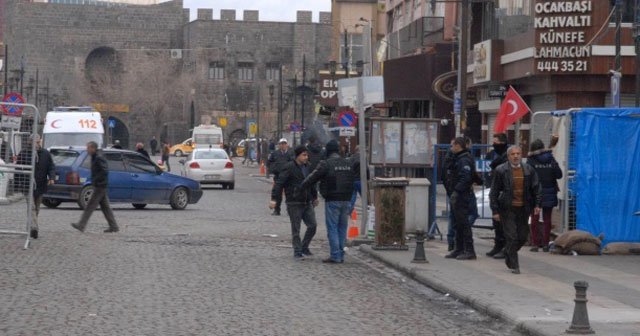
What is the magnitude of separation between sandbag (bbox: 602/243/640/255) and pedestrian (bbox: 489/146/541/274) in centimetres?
344

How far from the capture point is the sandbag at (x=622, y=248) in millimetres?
19281

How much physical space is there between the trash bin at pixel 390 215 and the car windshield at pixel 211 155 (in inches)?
954

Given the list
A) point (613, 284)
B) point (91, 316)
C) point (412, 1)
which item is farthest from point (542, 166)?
point (412, 1)

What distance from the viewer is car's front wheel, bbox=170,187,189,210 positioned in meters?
Result: 30.3

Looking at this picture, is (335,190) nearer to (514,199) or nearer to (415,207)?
Result: (514,199)

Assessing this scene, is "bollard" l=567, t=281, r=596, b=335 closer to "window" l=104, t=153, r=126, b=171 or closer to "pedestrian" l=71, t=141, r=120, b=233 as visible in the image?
"pedestrian" l=71, t=141, r=120, b=233

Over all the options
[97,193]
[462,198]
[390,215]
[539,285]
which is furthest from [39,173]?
[539,285]

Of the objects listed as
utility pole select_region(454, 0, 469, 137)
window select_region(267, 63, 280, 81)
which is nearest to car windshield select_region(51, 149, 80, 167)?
utility pole select_region(454, 0, 469, 137)

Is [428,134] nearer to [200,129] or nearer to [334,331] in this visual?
[334,331]

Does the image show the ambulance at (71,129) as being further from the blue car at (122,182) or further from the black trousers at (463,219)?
the black trousers at (463,219)

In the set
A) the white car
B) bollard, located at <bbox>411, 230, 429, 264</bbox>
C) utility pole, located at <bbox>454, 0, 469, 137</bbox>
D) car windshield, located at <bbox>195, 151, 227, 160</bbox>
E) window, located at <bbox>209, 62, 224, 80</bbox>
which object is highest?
window, located at <bbox>209, 62, 224, 80</bbox>

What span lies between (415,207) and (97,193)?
5.53m

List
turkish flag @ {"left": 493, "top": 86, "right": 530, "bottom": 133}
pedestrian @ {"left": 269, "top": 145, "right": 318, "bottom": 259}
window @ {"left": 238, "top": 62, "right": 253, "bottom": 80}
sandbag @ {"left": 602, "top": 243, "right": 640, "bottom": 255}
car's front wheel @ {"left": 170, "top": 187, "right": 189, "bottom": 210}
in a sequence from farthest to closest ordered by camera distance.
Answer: window @ {"left": 238, "top": 62, "right": 253, "bottom": 80}
car's front wheel @ {"left": 170, "top": 187, "right": 189, "bottom": 210}
turkish flag @ {"left": 493, "top": 86, "right": 530, "bottom": 133}
sandbag @ {"left": 602, "top": 243, "right": 640, "bottom": 255}
pedestrian @ {"left": 269, "top": 145, "right": 318, "bottom": 259}

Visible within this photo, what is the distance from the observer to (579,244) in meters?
18.8
